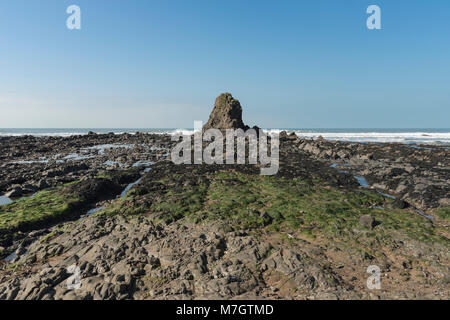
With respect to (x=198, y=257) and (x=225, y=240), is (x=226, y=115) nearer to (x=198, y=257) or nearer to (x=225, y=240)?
(x=225, y=240)

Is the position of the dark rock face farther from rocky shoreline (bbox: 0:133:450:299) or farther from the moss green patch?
the moss green patch

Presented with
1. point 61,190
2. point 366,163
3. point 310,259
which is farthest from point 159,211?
point 366,163

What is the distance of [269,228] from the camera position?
12.2 m

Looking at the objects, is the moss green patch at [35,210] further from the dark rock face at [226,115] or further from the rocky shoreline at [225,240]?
the dark rock face at [226,115]

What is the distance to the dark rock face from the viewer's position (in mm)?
55506

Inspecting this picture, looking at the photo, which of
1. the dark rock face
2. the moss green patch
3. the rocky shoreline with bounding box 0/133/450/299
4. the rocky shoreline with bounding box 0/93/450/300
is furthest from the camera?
the dark rock face

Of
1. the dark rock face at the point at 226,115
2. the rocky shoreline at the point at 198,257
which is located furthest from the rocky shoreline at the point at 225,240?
the dark rock face at the point at 226,115

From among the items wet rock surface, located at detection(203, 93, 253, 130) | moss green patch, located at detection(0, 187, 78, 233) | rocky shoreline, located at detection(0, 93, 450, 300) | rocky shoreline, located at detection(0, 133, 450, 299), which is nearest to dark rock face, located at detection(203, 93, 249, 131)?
wet rock surface, located at detection(203, 93, 253, 130)

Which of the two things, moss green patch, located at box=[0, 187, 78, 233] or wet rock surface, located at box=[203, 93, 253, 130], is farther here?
wet rock surface, located at box=[203, 93, 253, 130]

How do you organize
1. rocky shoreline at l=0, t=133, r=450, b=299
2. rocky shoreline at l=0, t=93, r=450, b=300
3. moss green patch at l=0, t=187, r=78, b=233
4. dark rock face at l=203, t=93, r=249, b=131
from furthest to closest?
dark rock face at l=203, t=93, r=249, b=131 → moss green patch at l=0, t=187, r=78, b=233 → rocky shoreline at l=0, t=93, r=450, b=300 → rocky shoreline at l=0, t=133, r=450, b=299

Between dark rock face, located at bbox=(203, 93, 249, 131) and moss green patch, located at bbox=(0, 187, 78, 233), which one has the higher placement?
dark rock face, located at bbox=(203, 93, 249, 131)

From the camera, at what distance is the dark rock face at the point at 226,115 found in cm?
5551
